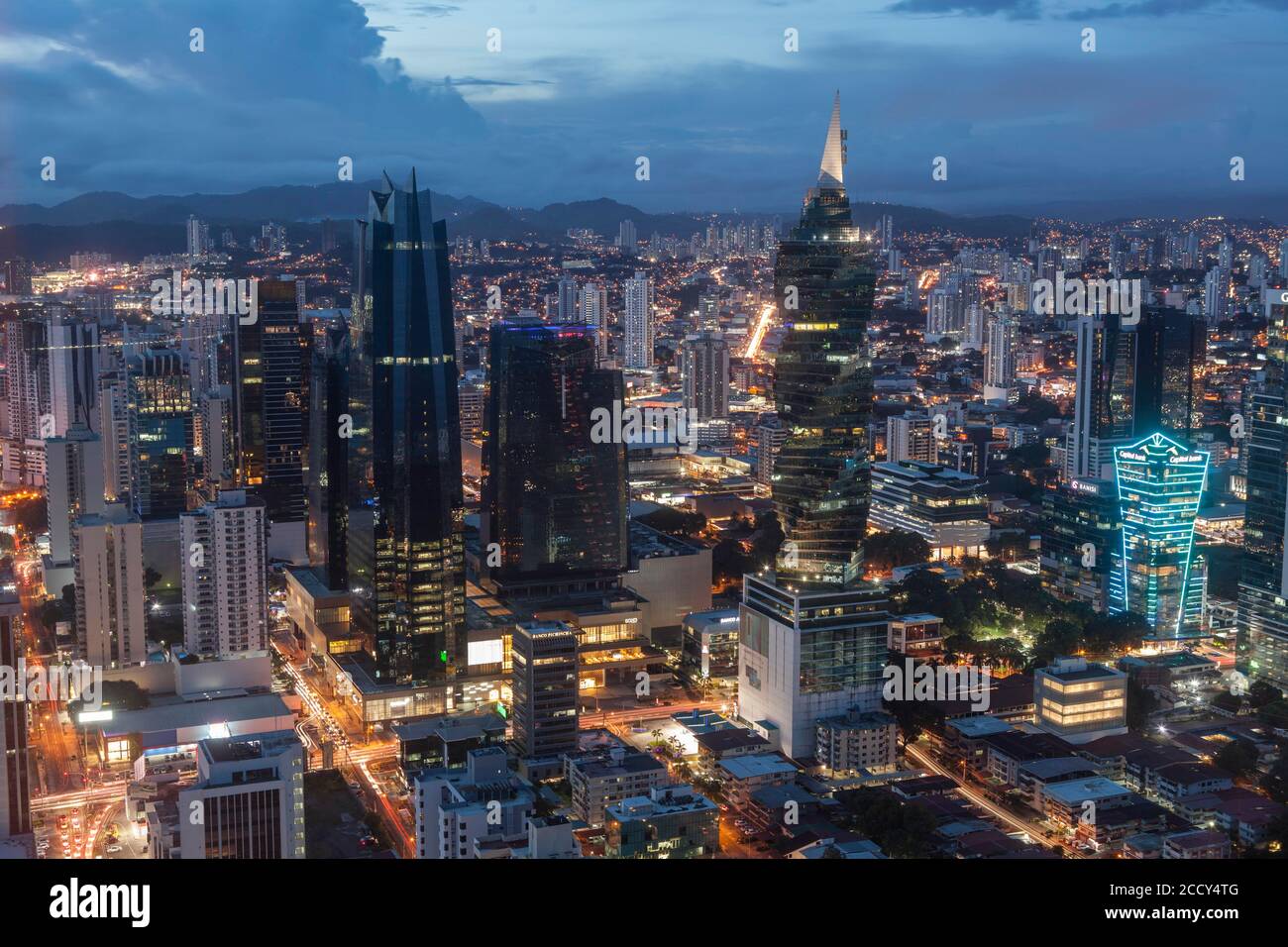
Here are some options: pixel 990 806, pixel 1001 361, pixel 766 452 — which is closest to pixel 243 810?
pixel 990 806

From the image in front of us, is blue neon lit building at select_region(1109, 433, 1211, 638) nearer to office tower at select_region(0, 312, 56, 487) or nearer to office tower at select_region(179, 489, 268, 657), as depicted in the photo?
office tower at select_region(179, 489, 268, 657)

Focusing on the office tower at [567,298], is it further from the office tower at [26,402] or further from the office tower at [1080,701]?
the office tower at [1080,701]

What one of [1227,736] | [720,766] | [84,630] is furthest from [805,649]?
[84,630]

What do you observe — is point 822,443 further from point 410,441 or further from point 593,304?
point 593,304

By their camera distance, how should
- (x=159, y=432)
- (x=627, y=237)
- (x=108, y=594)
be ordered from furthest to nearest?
(x=627, y=237) < (x=159, y=432) < (x=108, y=594)

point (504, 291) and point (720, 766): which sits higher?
point (504, 291)

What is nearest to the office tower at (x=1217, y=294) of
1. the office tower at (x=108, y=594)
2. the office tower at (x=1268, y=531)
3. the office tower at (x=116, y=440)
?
the office tower at (x=1268, y=531)
